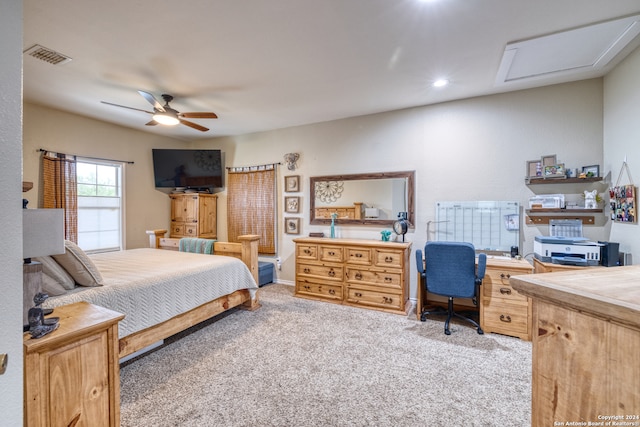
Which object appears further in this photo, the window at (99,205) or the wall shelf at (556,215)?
the window at (99,205)

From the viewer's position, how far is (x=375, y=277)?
347 cm

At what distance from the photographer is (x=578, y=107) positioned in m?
2.94

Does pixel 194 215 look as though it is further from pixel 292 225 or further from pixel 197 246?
pixel 292 225

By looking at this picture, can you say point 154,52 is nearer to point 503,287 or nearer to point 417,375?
point 417,375

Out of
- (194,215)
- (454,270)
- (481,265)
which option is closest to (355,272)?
(454,270)

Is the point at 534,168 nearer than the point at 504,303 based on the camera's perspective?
No

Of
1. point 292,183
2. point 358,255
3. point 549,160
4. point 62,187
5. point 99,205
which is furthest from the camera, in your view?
point 292,183

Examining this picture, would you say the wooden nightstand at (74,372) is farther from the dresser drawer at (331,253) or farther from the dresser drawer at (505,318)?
the dresser drawer at (505,318)

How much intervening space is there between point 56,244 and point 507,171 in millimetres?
4019

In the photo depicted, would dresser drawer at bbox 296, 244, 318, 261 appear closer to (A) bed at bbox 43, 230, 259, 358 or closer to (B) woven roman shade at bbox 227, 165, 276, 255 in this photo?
(A) bed at bbox 43, 230, 259, 358

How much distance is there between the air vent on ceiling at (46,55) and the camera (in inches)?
91.0

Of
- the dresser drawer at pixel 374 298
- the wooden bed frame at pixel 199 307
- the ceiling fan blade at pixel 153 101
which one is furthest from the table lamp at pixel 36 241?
the dresser drawer at pixel 374 298

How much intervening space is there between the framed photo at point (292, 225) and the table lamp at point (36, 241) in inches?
137

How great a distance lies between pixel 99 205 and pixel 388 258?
4.51 meters
